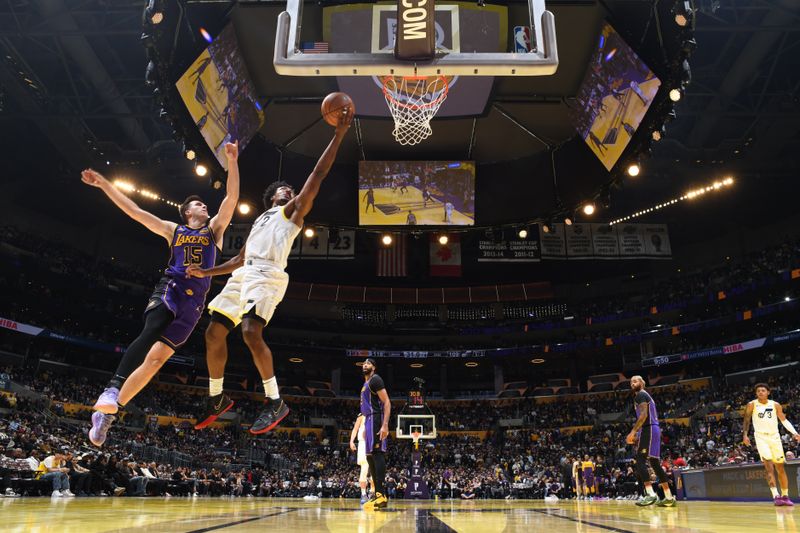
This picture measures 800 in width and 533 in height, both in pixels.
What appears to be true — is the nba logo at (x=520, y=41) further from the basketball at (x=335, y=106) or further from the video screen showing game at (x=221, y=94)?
the basketball at (x=335, y=106)

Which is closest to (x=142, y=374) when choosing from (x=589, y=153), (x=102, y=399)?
(x=102, y=399)

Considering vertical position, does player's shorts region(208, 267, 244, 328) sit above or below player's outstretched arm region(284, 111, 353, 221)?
below

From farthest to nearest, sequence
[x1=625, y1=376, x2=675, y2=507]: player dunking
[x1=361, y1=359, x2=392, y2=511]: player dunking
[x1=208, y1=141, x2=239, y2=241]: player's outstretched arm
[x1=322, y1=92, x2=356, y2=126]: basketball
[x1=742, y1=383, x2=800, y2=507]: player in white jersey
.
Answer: [x1=742, y1=383, x2=800, y2=507]: player in white jersey → [x1=625, y1=376, x2=675, y2=507]: player dunking → [x1=361, y1=359, x2=392, y2=511]: player dunking → [x1=208, y1=141, x2=239, y2=241]: player's outstretched arm → [x1=322, y1=92, x2=356, y2=126]: basketball

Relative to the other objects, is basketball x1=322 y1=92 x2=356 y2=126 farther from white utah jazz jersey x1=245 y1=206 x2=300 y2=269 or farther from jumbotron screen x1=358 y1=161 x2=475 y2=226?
jumbotron screen x1=358 y1=161 x2=475 y2=226

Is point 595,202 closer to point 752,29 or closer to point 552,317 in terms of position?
point 752,29

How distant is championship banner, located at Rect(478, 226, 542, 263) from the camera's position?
2269cm

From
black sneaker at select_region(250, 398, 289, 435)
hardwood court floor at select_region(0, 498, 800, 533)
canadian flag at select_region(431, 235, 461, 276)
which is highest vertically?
canadian flag at select_region(431, 235, 461, 276)

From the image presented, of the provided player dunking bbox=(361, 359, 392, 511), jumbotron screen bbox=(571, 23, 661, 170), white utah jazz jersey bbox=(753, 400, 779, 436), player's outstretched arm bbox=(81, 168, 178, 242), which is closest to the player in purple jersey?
player's outstretched arm bbox=(81, 168, 178, 242)

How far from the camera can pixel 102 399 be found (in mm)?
3748

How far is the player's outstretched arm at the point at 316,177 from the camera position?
389cm

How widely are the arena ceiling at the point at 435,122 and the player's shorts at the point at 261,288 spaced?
6.90 m

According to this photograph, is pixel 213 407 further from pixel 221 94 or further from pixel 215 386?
pixel 221 94

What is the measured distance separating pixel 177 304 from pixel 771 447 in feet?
27.7

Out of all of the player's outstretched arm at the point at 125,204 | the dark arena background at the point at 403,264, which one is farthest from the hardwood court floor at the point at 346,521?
the player's outstretched arm at the point at 125,204
